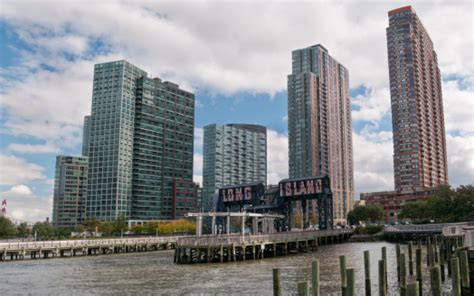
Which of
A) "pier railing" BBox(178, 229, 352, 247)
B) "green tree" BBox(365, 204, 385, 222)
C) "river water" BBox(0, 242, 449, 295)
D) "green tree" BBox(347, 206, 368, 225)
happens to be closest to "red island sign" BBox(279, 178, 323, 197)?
"pier railing" BBox(178, 229, 352, 247)

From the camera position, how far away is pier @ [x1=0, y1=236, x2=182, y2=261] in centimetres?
7688

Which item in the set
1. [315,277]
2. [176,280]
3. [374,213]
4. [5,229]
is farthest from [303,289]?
[374,213]

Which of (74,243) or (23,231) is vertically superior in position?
(74,243)

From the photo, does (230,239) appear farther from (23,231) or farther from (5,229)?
(23,231)

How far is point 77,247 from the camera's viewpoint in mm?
85750

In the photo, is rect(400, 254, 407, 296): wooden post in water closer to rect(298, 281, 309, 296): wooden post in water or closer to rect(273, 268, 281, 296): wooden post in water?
rect(273, 268, 281, 296): wooden post in water

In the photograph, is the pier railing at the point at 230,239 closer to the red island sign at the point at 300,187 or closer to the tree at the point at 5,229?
the red island sign at the point at 300,187

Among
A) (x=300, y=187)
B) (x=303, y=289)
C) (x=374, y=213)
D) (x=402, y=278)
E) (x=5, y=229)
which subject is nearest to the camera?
(x=303, y=289)

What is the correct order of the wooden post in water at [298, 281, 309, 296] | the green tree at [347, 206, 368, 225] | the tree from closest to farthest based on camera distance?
1. the wooden post in water at [298, 281, 309, 296]
2. the tree
3. the green tree at [347, 206, 368, 225]

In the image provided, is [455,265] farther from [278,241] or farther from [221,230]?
[221,230]

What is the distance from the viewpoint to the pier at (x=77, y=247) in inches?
3027

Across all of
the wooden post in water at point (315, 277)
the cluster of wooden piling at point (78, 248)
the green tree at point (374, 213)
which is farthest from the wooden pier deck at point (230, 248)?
the green tree at point (374, 213)

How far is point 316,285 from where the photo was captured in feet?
72.6

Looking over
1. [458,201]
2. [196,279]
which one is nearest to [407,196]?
[458,201]
